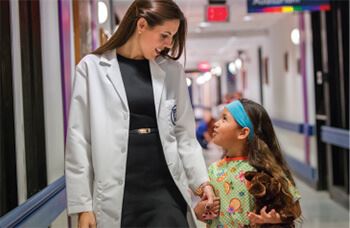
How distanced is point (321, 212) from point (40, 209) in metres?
4.21

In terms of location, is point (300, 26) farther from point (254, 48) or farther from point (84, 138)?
point (254, 48)

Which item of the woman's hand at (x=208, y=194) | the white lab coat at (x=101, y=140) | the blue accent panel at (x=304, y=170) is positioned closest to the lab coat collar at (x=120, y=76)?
the white lab coat at (x=101, y=140)

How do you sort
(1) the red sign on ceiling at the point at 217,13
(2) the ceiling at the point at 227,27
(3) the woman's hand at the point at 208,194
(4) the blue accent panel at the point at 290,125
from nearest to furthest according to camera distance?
(3) the woman's hand at the point at 208,194 → (1) the red sign on ceiling at the point at 217,13 → (4) the blue accent panel at the point at 290,125 → (2) the ceiling at the point at 227,27

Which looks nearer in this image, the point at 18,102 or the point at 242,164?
the point at 242,164

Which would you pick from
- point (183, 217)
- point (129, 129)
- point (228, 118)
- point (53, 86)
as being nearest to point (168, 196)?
point (183, 217)

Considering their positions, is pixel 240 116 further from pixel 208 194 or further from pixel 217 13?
pixel 217 13

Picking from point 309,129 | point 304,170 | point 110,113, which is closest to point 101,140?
point 110,113

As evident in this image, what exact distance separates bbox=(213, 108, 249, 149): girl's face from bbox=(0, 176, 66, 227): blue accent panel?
3.22ft

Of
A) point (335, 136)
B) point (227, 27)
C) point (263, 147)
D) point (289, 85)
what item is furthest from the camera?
point (227, 27)

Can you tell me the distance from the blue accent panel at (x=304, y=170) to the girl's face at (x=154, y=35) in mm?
6133

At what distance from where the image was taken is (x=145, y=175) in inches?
75.6

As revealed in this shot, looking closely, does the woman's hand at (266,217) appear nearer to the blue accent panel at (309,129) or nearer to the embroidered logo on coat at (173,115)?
the embroidered logo on coat at (173,115)

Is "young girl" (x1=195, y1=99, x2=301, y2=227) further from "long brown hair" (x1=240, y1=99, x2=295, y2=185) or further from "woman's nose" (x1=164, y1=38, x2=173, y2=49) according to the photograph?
"woman's nose" (x1=164, y1=38, x2=173, y2=49)

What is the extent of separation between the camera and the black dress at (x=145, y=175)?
6.28 feet
